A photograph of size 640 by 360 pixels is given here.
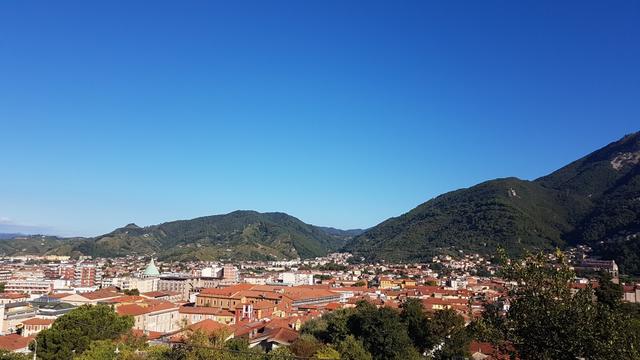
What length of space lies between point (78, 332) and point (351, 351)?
17032mm

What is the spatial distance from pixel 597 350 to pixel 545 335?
117 cm

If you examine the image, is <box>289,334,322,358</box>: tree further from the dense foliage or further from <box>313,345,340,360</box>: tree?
<box>313,345,340,360</box>: tree

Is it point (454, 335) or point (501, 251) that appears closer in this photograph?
point (501, 251)

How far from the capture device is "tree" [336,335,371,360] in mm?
29141

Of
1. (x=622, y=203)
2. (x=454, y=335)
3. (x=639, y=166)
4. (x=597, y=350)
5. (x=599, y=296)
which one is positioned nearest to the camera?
(x=597, y=350)

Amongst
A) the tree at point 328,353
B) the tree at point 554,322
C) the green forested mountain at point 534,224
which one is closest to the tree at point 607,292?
the tree at point 328,353

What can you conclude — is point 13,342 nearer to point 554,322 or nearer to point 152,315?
point 152,315

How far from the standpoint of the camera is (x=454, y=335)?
33.4 meters

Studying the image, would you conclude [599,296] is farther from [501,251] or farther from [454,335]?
[501,251]

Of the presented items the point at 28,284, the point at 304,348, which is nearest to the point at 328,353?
the point at 304,348

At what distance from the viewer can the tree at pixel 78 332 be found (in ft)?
102

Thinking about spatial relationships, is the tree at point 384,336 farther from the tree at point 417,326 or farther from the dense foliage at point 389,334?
the tree at point 417,326

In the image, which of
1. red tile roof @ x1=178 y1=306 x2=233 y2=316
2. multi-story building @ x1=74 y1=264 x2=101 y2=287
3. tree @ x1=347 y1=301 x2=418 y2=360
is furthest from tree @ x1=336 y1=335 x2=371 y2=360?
multi-story building @ x1=74 y1=264 x2=101 y2=287

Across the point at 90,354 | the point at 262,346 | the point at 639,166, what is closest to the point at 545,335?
the point at 90,354
